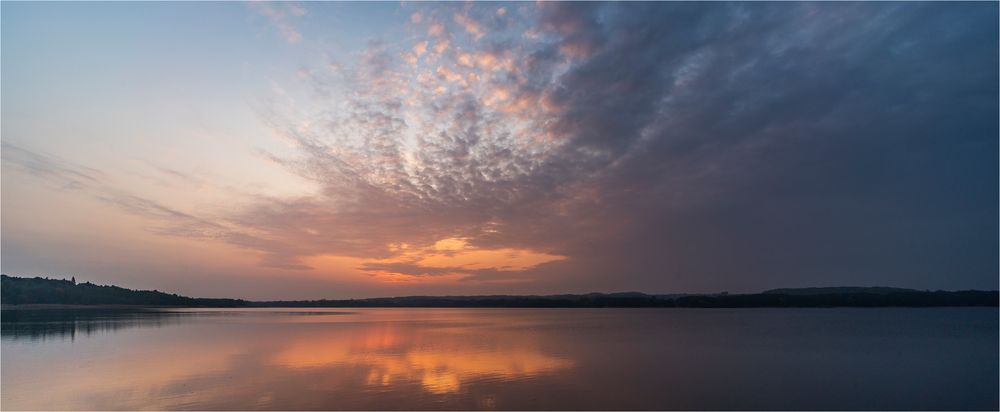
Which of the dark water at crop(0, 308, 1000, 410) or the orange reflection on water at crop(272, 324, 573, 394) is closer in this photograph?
the dark water at crop(0, 308, 1000, 410)

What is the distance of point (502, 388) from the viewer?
16.0 metres

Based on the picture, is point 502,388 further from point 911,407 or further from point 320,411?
point 911,407

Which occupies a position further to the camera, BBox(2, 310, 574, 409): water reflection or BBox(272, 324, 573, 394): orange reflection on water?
BBox(272, 324, 573, 394): orange reflection on water

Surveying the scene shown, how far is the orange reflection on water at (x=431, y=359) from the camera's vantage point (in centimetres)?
1806

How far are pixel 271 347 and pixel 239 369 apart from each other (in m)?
8.22

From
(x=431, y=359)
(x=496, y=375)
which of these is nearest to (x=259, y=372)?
(x=431, y=359)

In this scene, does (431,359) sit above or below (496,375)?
below

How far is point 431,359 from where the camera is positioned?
22.7 metres

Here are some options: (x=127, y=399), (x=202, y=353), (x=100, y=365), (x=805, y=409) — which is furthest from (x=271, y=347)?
(x=805, y=409)

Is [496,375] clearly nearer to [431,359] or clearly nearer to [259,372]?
[431,359]

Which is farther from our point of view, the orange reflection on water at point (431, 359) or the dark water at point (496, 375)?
the orange reflection on water at point (431, 359)

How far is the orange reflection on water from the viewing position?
18062mm

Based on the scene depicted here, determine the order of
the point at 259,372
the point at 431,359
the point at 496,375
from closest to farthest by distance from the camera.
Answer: the point at 496,375
the point at 259,372
the point at 431,359

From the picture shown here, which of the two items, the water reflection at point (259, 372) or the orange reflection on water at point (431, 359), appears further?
the orange reflection on water at point (431, 359)
